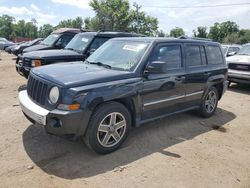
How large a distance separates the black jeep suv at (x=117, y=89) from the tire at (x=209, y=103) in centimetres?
16

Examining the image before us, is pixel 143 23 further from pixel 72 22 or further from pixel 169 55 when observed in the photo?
pixel 169 55

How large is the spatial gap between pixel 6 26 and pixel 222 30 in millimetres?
70313

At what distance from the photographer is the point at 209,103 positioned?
670 cm

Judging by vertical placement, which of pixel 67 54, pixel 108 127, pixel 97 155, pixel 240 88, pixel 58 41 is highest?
pixel 58 41

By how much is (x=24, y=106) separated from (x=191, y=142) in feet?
9.84

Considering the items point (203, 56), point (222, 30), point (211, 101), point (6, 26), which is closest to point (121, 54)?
point (203, 56)

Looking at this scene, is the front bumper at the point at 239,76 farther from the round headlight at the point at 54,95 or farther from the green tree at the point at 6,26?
the green tree at the point at 6,26

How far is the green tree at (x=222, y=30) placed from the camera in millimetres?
82762

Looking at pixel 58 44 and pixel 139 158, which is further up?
pixel 58 44

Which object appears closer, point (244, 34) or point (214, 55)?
point (214, 55)

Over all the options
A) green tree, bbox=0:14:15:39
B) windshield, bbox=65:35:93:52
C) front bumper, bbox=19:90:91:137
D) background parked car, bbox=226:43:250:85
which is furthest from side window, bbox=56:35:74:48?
green tree, bbox=0:14:15:39

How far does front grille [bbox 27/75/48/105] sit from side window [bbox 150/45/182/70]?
1918mm

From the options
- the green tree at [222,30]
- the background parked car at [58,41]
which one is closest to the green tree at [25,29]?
the green tree at [222,30]

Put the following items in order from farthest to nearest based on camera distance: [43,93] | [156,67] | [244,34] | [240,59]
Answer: [244,34] < [240,59] < [156,67] < [43,93]
